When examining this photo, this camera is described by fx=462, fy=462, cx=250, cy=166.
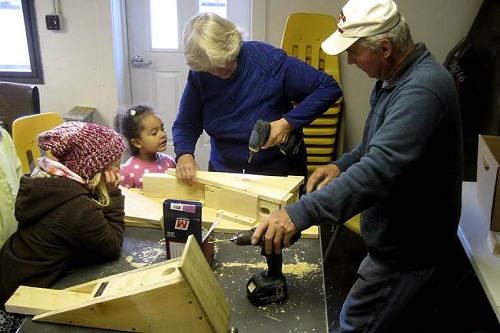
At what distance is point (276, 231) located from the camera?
48.0 inches

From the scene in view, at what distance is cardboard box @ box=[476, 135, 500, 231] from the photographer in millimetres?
1760

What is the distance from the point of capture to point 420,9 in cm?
330

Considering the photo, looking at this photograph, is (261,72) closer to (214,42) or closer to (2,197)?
(214,42)

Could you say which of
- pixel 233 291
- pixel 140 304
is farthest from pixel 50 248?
pixel 233 291

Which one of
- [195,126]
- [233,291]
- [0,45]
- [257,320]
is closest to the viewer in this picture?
[257,320]

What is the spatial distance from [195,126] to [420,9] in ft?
6.85

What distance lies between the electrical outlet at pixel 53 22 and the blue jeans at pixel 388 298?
2.84 metres

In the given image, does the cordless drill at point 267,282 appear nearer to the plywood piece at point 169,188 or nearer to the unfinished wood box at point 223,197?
the unfinished wood box at point 223,197

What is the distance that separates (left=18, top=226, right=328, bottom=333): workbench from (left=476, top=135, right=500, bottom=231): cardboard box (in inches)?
29.4

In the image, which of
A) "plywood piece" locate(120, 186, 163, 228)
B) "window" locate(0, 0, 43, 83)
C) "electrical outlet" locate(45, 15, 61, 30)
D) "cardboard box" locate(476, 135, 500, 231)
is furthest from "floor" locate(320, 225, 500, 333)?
"window" locate(0, 0, 43, 83)

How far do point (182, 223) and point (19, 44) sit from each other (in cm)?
293

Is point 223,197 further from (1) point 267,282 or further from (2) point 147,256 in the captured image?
(1) point 267,282

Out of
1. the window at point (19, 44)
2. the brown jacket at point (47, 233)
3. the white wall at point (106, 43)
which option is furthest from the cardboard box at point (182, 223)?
the window at point (19, 44)

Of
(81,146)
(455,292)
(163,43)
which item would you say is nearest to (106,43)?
(163,43)
